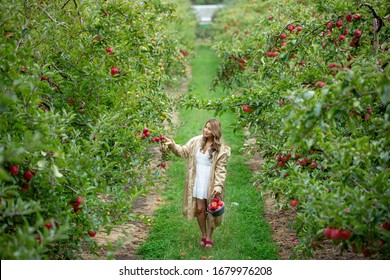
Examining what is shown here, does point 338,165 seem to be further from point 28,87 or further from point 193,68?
point 193,68

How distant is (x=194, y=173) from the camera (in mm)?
5797

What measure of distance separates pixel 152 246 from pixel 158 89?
2.44 metres

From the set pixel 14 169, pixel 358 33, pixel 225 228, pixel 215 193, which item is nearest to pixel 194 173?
pixel 215 193

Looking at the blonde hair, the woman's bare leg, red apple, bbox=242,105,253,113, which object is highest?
red apple, bbox=242,105,253,113

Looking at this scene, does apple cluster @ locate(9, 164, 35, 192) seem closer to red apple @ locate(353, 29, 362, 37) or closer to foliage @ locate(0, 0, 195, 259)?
foliage @ locate(0, 0, 195, 259)

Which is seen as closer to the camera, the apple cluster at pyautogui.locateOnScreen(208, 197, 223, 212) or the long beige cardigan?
the apple cluster at pyautogui.locateOnScreen(208, 197, 223, 212)

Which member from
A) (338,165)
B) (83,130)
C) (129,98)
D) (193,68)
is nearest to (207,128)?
(129,98)

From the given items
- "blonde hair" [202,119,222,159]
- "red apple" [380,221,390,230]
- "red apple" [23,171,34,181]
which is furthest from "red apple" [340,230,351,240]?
"blonde hair" [202,119,222,159]

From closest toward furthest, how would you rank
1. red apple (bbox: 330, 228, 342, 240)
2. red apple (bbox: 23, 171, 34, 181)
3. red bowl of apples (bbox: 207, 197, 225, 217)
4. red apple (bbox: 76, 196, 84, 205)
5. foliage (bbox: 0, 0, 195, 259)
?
red apple (bbox: 330, 228, 342, 240), foliage (bbox: 0, 0, 195, 259), red apple (bbox: 23, 171, 34, 181), red apple (bbox: 76, 196, 84, 205), red bowl of apples (bbox: 207, 197, 225, 217)

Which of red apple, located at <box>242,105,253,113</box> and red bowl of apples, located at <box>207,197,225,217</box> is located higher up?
red apple, located at <box>242,105,253,113</box>

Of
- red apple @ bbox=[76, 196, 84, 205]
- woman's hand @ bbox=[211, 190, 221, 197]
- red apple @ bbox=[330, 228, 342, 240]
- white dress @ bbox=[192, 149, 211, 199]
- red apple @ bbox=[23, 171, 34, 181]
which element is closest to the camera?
red apple @ bbox=[330, 228, 342, 240]

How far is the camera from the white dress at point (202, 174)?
5727 millimetres

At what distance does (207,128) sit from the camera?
18.6 ft

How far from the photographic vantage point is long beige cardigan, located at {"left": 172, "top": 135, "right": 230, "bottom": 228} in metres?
5.66
